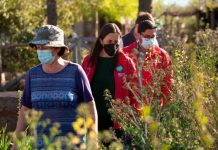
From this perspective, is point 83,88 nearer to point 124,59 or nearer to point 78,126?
point 124,59

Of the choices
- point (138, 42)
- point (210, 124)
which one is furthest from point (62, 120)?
point (138, 42)

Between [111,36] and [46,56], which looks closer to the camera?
[46,56]

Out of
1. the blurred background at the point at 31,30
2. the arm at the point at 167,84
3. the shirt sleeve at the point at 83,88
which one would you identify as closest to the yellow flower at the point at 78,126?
the shirt sleeve at the point at 83,88

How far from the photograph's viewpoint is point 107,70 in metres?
5.97

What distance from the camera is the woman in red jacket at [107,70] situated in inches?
233

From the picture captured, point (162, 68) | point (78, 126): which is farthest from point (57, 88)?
point (78, 126)

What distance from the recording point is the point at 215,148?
3.84m

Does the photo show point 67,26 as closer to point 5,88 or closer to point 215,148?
point 5,88

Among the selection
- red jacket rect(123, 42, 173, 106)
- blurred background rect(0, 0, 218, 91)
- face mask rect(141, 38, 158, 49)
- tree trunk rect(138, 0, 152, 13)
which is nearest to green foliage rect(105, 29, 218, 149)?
red jacket rect(123, 42, 173, 106)

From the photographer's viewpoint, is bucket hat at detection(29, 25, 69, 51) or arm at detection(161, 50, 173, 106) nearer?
bucket hat at detection(29, 25, 69, 51)

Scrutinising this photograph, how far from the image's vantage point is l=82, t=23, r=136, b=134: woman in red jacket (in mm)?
5918

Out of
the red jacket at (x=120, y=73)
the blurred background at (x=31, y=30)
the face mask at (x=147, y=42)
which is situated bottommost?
the blurred background at (x=31, y=30)

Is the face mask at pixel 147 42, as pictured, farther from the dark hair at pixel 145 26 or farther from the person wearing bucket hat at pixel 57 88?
the person wearing bucket hat at pixel 57 88

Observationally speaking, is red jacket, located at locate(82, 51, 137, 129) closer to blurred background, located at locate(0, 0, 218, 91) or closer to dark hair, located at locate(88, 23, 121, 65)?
dark hair, located at locate(88, 23, 121, 65)
